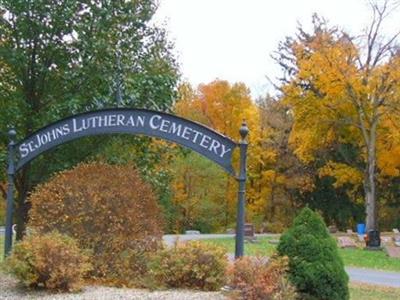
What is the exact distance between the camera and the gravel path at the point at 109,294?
7.58 meters

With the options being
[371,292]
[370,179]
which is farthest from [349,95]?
[371,292]

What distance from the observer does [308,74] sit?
28750mm

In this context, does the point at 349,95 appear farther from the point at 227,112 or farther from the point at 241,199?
the point at 241,199

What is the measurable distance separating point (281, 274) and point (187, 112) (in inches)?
1211

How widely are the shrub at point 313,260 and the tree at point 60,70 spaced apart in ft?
15.9

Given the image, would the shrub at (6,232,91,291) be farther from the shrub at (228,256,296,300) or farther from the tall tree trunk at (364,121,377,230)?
the tall tree trunk at (364,121,377,230)

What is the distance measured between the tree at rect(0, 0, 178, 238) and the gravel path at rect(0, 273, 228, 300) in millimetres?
4662

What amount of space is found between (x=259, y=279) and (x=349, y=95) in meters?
21.7

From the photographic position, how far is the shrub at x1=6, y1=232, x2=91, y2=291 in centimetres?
799

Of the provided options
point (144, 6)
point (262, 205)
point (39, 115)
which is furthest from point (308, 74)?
point (39, 115)

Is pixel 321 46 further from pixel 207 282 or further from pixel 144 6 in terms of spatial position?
pixel 207 282

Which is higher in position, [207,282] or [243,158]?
[243,158]

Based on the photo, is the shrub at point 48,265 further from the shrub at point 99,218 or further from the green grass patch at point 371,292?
the green grass patch at point 371,292

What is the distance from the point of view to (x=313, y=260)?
8.59 meters
